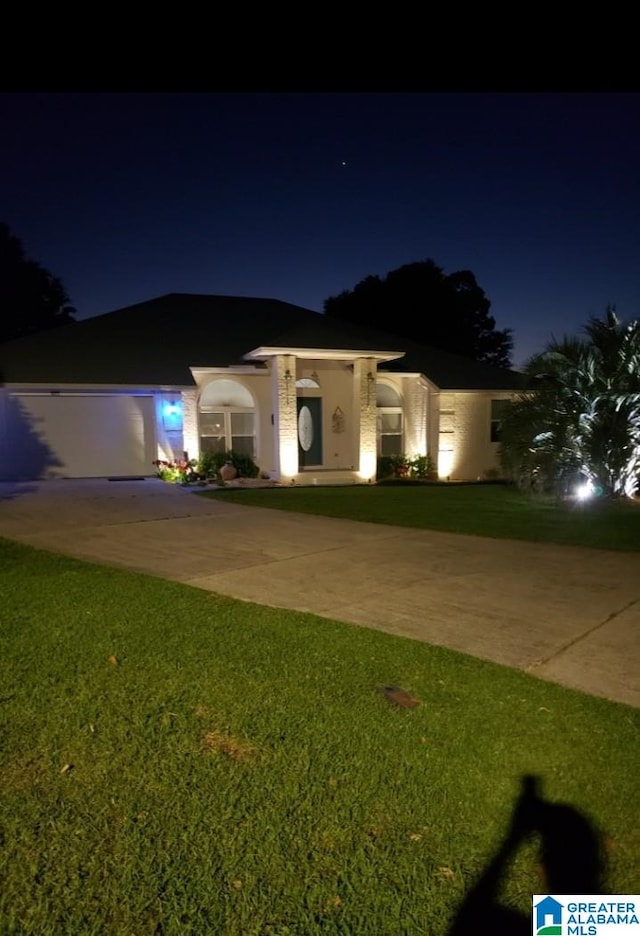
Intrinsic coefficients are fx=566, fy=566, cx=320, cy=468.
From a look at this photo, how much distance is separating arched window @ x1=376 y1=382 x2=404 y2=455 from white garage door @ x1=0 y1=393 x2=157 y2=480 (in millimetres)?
6739

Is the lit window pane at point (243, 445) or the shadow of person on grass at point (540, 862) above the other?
the lit window pane at point (243, 445)

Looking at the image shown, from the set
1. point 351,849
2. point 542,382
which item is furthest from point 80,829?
point 542,382

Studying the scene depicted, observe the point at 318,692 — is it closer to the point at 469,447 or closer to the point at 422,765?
the point at 422,765

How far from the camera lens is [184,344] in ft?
55.3

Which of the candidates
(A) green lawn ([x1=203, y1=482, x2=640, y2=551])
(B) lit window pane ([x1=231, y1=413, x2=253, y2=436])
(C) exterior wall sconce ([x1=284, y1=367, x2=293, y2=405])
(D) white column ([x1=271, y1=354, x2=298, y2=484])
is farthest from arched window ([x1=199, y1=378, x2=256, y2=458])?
(A) green lawn ([x1=203, y1=482, x2=640, y2=551])

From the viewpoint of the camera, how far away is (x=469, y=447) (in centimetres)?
1750

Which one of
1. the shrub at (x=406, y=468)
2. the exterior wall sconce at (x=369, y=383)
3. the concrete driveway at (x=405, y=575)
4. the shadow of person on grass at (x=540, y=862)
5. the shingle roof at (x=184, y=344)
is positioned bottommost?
the shadow of person on grass at (x=540, y=862)

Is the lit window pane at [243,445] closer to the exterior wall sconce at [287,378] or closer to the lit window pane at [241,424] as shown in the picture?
the lit window pane at [241,424]

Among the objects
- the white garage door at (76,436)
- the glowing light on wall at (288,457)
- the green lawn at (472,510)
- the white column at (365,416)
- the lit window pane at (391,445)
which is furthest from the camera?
the lit window pane at (391,445)

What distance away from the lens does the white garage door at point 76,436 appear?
49.9ft

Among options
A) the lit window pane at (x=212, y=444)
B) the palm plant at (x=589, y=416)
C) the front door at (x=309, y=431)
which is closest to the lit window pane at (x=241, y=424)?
the lit window pane at (x=212, y=444)

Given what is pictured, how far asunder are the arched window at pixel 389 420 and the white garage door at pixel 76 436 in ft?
22.1

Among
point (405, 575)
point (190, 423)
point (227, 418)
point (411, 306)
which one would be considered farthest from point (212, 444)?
point (411, 306)

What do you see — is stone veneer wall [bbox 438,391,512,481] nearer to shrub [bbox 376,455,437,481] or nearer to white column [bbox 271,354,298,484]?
shrub [bbox 376,455,437,481]
